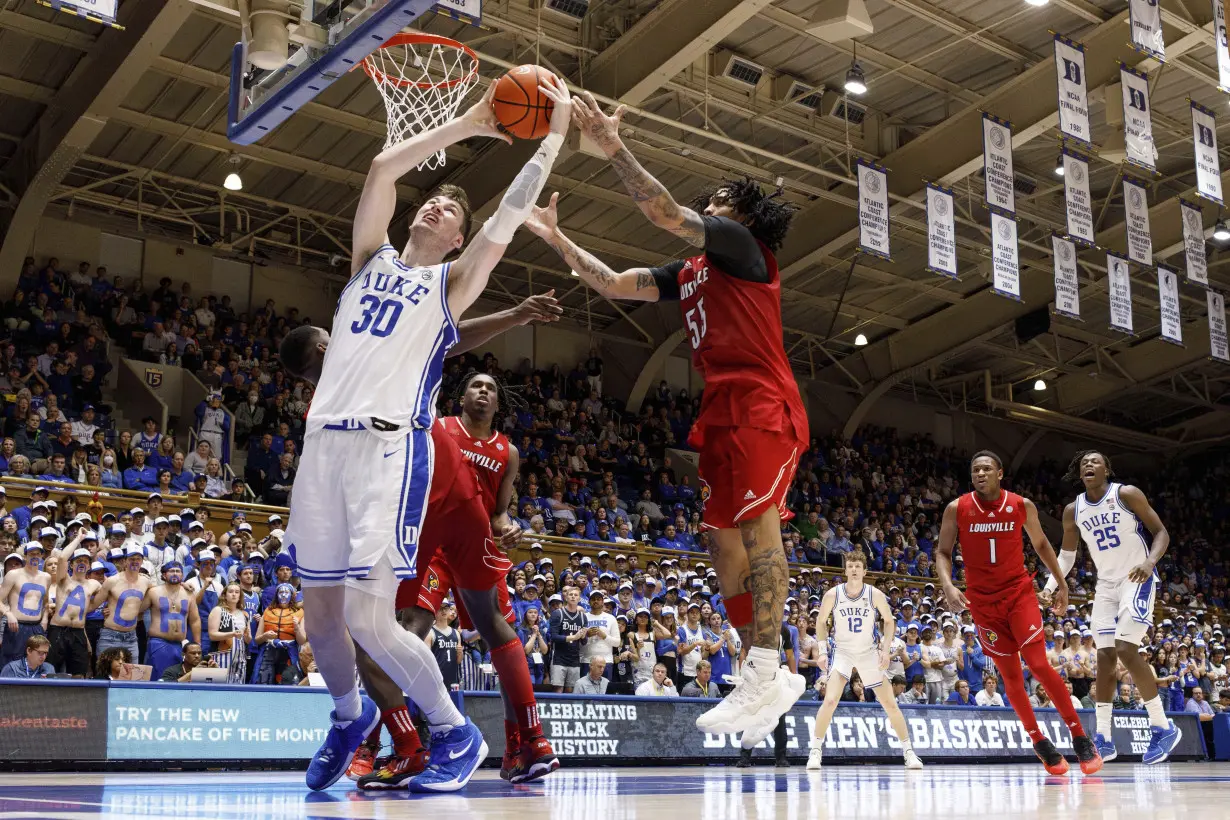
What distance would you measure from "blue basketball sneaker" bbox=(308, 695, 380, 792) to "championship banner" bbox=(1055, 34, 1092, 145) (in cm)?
1435

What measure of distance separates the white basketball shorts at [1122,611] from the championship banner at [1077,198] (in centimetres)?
983

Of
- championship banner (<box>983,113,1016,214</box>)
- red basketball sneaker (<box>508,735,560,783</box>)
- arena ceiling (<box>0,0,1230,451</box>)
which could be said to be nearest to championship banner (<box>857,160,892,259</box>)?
championship banner (<box>983,113,1016,214</box>)

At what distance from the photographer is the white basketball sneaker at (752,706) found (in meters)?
4.80

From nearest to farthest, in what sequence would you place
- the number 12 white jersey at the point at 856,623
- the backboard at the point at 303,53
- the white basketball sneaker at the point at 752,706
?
1. the white basketball sneaker at the point at 752,706
2. the backboard at the point at 303,53
3. the number 12 white jersey at the point at 856,623

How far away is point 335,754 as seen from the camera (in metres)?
4.84

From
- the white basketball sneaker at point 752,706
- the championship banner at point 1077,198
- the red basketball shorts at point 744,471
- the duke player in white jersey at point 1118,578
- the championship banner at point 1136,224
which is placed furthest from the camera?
the championship banner at point 1136,224

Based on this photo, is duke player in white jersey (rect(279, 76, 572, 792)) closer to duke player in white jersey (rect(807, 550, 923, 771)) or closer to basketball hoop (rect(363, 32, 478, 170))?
basketball hoop (rect(363, 32, 478, 170))

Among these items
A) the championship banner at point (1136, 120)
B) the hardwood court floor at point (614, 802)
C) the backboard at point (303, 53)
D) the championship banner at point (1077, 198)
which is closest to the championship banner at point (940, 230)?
the championship banner at point (1077, 198)

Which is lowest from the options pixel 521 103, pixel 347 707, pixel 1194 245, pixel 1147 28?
pixel 347 707

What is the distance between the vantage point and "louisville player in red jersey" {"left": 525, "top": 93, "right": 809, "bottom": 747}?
5.01 m

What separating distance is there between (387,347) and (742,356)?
5.03 ft

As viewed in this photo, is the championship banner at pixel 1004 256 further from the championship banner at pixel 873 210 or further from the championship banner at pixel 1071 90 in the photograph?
the championship banner at pixel 1071 90

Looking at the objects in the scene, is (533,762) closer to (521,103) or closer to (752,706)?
(752,706)

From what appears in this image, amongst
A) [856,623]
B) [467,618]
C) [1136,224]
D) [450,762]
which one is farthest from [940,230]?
[450,762]
